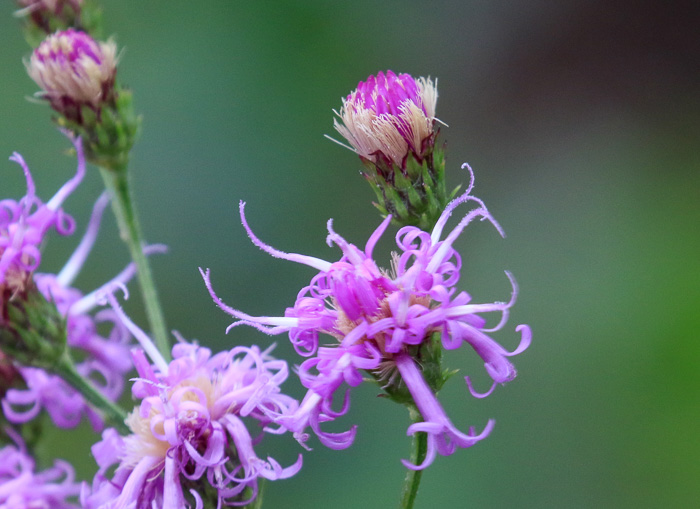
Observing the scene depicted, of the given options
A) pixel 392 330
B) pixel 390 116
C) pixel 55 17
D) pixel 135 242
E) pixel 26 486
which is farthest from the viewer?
pixel 55 17

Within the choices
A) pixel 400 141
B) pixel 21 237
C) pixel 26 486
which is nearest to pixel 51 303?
pixel 21 237

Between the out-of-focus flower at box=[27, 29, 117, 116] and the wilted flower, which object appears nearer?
the out-of-focus flower at box=[27, 29, 117, 116]

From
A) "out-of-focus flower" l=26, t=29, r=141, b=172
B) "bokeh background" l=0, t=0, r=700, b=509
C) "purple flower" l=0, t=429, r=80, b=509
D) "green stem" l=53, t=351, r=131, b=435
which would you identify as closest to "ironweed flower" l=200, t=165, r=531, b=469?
"green stem" l=53, t=351, r=131, b=435

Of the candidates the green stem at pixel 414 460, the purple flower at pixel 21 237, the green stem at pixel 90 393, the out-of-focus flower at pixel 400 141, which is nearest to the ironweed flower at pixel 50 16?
the purple flower at pixel 21 237

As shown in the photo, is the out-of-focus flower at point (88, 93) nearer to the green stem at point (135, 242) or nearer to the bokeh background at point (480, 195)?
the green stem at point (135, 242)

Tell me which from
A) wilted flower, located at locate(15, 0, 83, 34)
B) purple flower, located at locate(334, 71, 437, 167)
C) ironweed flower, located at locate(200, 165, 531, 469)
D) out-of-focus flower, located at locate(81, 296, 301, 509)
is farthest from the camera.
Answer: wilted flower, located at locate(15, 0, 83, 34)

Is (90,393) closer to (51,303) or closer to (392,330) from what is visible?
(51,303)

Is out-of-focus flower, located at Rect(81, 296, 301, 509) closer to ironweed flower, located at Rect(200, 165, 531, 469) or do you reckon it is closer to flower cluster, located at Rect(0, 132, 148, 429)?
ironweed flower, located at Rect(200, 165, 531, 469)
